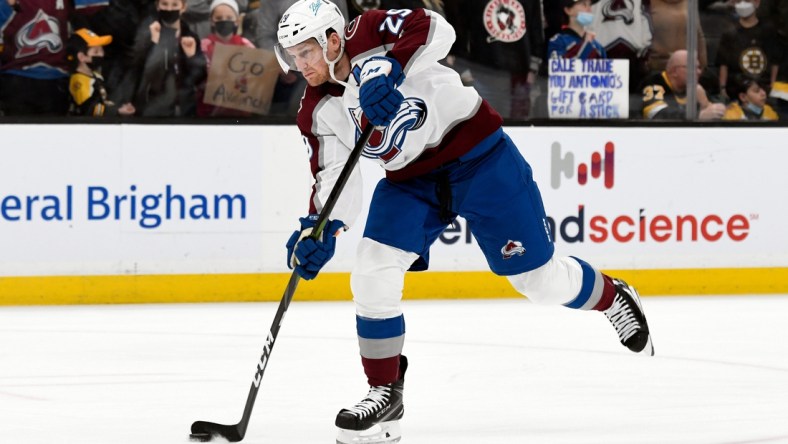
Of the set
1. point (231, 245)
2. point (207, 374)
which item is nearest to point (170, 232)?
point (231, 245)

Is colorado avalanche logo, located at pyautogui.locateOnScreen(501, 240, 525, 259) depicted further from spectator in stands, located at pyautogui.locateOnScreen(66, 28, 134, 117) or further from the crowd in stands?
spectator in stands, located at pyautogui.locateOnScreen(66, 28, 134, 117)

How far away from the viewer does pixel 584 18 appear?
6562 mm

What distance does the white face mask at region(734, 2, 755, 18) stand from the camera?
6680 mm

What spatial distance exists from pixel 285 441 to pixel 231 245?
3.14m

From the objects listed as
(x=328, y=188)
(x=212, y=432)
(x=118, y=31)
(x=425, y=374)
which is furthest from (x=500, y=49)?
(x=212, y=432)

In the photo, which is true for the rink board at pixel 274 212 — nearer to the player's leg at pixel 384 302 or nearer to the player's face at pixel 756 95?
the player's face at pixel 756 95

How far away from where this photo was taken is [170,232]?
19.5 feet

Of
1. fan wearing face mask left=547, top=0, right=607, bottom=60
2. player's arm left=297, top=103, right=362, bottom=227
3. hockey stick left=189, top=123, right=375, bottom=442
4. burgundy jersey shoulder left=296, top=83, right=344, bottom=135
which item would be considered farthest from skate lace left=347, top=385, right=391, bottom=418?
fan wearing face mask left=547, top=0, right=607, bottom=60

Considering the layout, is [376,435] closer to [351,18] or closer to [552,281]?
[552,281]

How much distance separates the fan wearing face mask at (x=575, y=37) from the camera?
6.55 metres

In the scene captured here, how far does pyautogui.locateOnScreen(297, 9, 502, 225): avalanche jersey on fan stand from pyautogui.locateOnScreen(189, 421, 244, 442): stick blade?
1.81ft

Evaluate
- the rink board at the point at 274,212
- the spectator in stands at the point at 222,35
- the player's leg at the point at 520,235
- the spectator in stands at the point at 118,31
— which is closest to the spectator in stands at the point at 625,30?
the rink board at the point at 274,212

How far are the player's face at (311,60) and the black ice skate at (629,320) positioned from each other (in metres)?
1.09

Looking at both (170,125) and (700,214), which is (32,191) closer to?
(170,125)
